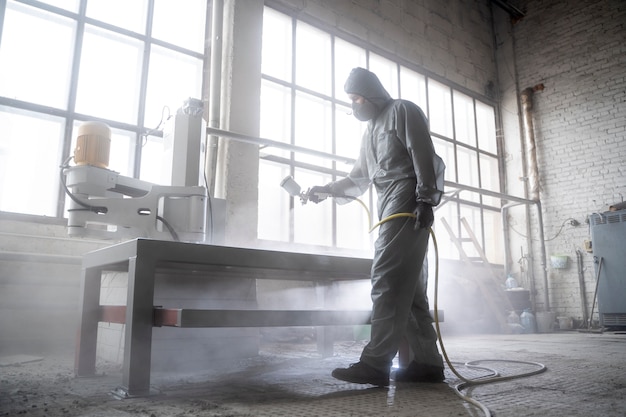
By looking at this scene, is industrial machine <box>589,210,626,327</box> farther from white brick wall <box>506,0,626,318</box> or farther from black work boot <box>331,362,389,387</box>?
black work boot <box>331,362,389,387</box>

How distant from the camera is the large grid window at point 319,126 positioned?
17.8ft

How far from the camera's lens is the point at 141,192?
2.06 m

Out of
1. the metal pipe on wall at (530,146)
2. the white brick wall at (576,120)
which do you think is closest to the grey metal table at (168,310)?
the white brick wall at (576,120)

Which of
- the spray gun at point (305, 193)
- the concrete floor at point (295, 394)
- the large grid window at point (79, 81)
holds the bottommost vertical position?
the concrete floor at point (295, 394)

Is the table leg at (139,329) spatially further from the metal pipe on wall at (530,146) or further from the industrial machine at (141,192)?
the metal pipe on wall at (530,146)

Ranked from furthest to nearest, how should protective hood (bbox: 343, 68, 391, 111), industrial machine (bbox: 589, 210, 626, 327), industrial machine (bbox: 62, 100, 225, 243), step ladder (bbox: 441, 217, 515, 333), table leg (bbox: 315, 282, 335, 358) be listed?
1. industrial machine (bbox: 589, 210, 626, 327)
2. step ladder (bbox: 441, 217, 515, 333)
3. table leg (bbox: 315, 282, 335, 358)
4. protective hood (bbox: 343, 68, 391, 111)
5. industrial machine (bbox: 62, 100, 225, 243)

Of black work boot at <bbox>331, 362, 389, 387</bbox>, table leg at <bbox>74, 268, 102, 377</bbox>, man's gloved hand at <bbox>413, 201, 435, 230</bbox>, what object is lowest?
black work boot at <bbox>331, 362, 389, 387</bbox>

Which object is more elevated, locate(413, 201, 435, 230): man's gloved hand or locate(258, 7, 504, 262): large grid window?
locate(258, 7, 504, 262): large grid window

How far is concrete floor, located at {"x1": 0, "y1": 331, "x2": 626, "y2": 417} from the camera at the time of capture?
4.89 ft

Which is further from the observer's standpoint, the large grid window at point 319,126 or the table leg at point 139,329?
the large grid window at point 319,126

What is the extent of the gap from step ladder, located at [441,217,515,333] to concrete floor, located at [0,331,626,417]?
3.83m

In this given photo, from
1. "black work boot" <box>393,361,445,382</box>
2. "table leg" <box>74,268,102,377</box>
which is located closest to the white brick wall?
"black work boot" <box>393,361,445,382</box>

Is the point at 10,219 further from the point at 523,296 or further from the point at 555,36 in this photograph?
the point at 555,36

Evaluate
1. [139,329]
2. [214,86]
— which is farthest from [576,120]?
[139,329]
